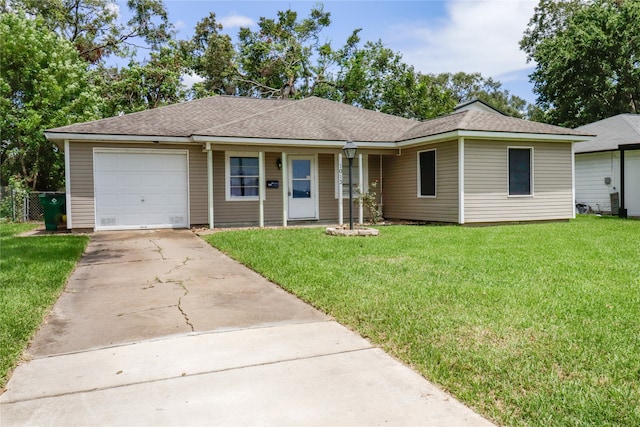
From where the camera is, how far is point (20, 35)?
1711 cm

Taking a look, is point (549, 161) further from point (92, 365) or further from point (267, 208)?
point (92, 365)

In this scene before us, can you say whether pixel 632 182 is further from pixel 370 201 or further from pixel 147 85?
pixel 147 85

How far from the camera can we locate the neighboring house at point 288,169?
1242 cm

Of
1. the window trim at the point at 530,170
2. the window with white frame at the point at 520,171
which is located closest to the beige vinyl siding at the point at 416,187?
the window trim at the point at 530,170

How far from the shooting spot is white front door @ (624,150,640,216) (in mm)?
16734

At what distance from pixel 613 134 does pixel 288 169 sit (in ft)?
45.9

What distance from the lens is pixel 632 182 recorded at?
16891mm

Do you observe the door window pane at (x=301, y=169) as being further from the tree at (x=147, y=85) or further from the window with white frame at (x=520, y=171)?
the tree at (x=147, y=85)

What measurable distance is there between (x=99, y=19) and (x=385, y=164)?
2156 centimetres

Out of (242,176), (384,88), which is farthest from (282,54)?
(242,176)

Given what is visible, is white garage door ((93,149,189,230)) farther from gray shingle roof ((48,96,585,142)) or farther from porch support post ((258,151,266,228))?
porch support post ((258,151,266,228))

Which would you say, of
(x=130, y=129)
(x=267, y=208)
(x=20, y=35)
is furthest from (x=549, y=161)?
(x=20, y=35)

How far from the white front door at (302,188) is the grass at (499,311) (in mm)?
5727

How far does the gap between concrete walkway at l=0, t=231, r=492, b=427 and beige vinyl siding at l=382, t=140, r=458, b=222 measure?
893 centimetres
